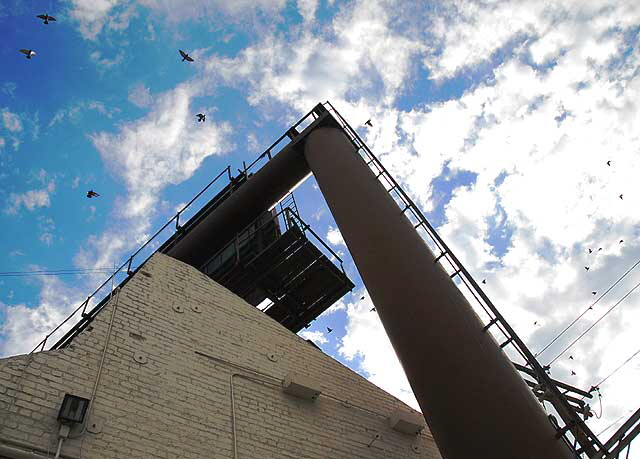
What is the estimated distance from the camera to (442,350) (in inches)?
203

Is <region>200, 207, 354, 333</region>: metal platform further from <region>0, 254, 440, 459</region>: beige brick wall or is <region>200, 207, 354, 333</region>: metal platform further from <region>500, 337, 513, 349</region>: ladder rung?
<region>500, 337, 513, 349</region>: ladder rung

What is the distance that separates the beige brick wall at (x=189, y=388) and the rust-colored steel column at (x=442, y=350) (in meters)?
2.16

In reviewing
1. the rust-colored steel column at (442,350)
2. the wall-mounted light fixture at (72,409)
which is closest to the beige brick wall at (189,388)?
the wall-mounted light fixture at (72,409)

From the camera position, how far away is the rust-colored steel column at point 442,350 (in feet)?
14.0

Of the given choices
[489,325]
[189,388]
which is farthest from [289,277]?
[489,325]

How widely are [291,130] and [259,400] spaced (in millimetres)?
8033

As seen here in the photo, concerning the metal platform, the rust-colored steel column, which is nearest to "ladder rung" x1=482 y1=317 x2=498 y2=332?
the rust-colored steel column

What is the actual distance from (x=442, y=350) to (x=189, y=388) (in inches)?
132

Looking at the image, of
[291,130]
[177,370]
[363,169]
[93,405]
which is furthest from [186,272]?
[291,130]

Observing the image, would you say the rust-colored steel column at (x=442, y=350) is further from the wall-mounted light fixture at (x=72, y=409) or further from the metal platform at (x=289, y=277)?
the wall-mounted light fixture at (x=72, y=409)

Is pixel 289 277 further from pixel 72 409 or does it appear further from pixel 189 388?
pixel 72 409

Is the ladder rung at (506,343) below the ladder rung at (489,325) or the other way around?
below

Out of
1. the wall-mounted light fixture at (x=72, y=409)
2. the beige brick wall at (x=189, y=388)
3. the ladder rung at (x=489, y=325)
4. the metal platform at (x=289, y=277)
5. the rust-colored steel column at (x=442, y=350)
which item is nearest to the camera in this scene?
the rust-colored steel column at (x=442, y=350)

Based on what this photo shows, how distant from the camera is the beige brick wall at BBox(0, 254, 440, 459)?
5082mm
